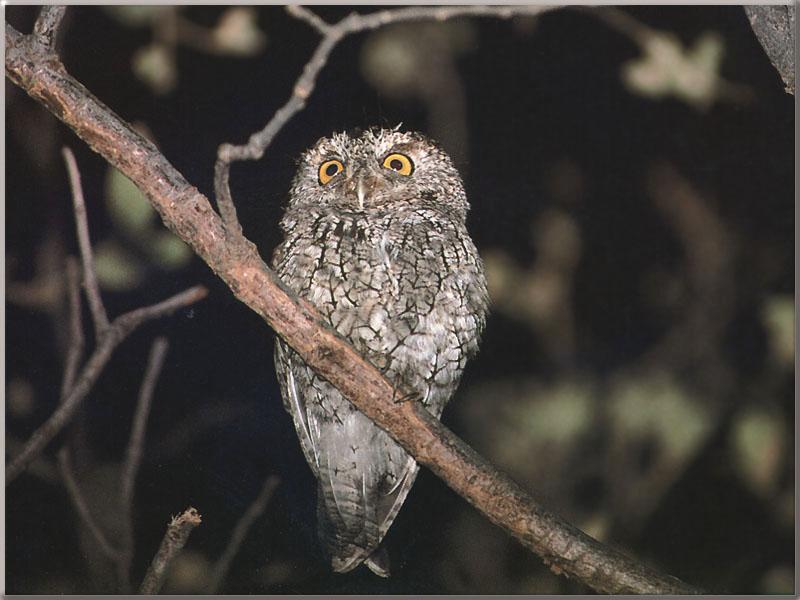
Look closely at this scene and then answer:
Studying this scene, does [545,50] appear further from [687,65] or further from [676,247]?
[676,247]

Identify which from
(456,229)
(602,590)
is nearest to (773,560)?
(602,590)

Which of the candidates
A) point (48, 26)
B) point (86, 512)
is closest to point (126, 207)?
point (48, 26)

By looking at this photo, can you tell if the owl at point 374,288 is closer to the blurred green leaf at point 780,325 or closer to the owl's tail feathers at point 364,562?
the owl's tail feathers at point 364,562

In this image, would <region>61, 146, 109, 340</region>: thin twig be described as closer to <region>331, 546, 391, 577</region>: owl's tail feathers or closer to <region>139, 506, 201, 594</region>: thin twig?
<region>139, 506, 201, 594</region>: thin twig

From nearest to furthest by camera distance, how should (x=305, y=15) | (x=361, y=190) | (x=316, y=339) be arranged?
(x=316, y=339) → (x=305, y=15) → (x=361, y=190)

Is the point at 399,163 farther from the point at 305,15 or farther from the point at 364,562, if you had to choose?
the point at 364,562
